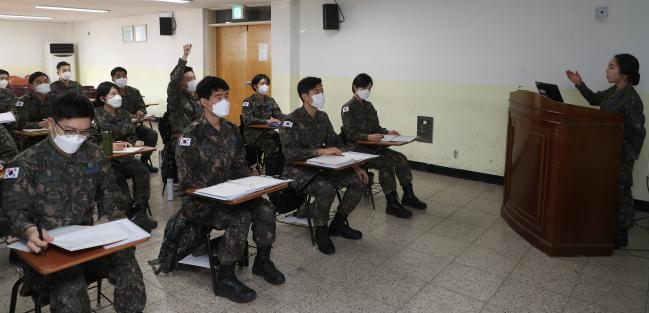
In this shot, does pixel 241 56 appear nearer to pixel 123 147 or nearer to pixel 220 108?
pixel 123 147

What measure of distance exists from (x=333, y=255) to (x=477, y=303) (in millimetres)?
1111

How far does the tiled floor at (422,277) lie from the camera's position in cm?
291

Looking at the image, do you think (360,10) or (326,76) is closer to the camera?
(360,10)

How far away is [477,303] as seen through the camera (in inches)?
116

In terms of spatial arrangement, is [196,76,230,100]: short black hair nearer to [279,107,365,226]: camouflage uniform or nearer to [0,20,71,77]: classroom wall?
[279,107,365,226]: camouflage uniform

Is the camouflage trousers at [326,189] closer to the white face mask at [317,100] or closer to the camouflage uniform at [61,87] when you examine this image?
the white face mask at [317,100]

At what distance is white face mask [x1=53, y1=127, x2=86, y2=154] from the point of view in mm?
2266

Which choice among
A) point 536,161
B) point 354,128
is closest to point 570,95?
point 536,161

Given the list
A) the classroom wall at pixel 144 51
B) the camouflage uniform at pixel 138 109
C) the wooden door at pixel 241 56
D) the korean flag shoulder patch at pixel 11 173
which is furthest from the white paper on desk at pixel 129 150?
the classroom wall at pixel 144 51

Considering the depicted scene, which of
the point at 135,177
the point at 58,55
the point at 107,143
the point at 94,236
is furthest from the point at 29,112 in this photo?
the point at 58,55

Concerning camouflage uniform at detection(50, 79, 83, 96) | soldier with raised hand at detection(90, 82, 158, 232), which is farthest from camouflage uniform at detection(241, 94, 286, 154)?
camouflage uniform at detection(50, 79, 83, 96)

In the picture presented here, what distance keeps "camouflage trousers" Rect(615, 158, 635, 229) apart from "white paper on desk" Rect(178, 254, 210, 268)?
3121 millimetres

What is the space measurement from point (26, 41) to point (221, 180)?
41.7 ft

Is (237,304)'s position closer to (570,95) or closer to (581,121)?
(581,121)
